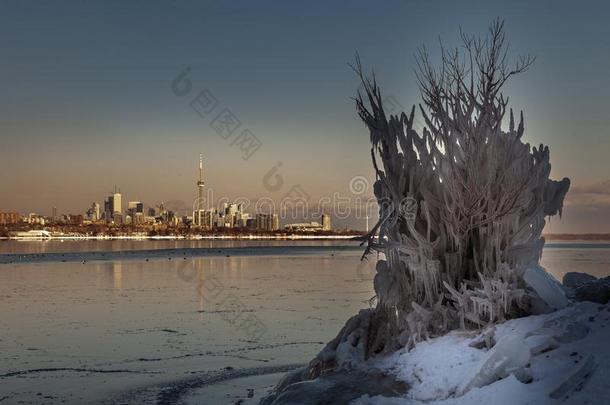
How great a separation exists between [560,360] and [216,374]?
596cm

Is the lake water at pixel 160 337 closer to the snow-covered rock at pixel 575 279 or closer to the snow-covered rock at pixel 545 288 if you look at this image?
the snow-covered rock at pixel 545 288

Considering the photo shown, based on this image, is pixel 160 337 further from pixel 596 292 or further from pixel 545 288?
pixel 596 292

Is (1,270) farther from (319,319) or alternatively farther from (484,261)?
(484,261)

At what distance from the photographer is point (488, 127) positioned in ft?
26.3

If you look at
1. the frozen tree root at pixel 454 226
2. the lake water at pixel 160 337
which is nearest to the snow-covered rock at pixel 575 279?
the frozen tree root at pixel 454 226

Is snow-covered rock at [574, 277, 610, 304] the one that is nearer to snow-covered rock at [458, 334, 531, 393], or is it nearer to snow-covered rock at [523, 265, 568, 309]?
snow-covered rock at [523, 265, 568, 309]

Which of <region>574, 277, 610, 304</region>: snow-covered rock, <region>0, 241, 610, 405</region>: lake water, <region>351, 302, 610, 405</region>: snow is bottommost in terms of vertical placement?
<region>0, 241, 610, 405</region>: lake water

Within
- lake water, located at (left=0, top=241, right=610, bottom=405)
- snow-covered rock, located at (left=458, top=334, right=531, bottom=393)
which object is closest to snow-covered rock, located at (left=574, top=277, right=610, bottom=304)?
snow-covered rock, located at (left=458, top=334, right=531, bottom=393)

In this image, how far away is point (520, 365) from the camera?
6.16 metres

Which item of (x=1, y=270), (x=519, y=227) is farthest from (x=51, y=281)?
(x=519, y=227)

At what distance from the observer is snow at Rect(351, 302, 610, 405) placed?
18.8 ft

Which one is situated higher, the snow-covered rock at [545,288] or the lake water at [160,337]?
the snow-covered rock at [545,288]

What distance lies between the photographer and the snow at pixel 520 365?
572 cm

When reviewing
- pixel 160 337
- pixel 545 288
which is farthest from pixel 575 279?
pixel 160 337
